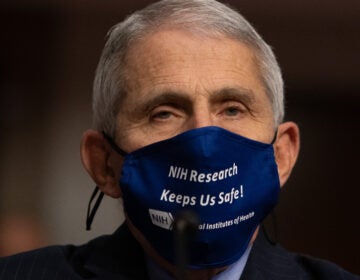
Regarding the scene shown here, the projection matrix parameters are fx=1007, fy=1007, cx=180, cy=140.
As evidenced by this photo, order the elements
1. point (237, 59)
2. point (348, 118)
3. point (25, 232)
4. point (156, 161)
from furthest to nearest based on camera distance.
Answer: point (348, 118), point (25, 232), point (237, 59), point (156, 161)

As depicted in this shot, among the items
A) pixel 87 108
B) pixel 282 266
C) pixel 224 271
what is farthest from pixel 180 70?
pixel 87 108

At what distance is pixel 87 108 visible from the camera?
159 inches

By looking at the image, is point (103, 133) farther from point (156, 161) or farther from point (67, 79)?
point (67, 79)

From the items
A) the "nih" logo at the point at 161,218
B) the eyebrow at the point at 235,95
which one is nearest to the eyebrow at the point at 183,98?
the eyebrow at the point at 235,95

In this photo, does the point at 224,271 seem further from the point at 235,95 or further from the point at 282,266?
the point at 235,95

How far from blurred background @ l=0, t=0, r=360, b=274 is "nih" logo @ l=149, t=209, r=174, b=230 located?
1.87 metres

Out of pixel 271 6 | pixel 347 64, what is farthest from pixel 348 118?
pixel 271 6

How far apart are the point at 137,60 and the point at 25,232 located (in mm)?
1830

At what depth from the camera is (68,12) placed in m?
4.08

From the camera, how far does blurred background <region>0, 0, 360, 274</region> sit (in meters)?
4.02

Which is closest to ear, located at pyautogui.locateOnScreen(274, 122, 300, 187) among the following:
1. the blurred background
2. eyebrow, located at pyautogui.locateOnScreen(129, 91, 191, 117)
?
eyebrow, located at pyautogui.locateOnScreen(129, 91, 191, 117)

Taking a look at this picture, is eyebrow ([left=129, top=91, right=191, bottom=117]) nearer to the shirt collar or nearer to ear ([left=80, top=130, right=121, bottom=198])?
ear ([left=80, top=130, right=121, bottom=198])

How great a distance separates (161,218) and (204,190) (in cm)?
12

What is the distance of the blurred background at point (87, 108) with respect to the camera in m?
4.02
